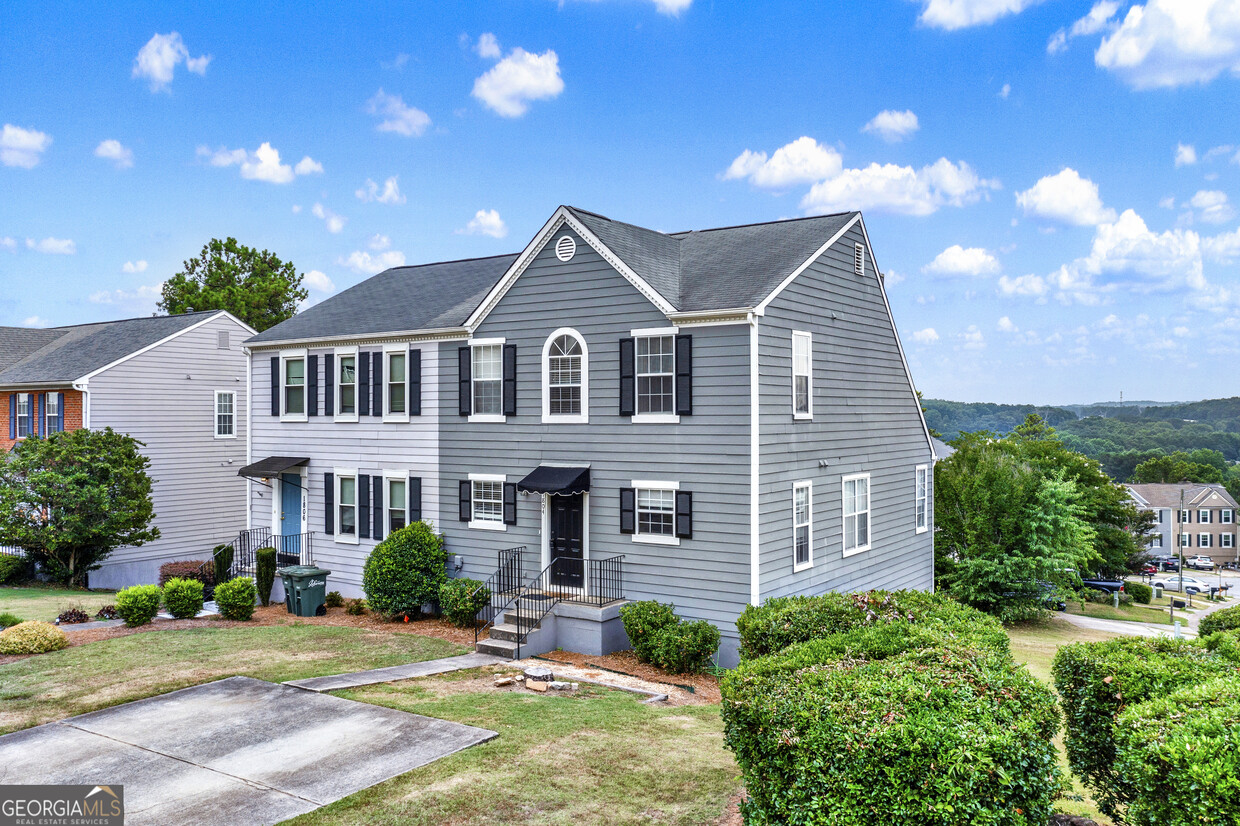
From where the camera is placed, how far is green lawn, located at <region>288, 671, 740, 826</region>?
26.1 ft

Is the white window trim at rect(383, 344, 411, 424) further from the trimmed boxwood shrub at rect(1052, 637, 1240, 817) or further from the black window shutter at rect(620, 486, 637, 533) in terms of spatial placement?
the trimmed boxwood shrub at rect(1052, 637, 1240, 817)

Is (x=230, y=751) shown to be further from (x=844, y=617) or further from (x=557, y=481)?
(x=557, y=481)

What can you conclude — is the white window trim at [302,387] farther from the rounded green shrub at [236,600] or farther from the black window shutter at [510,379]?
the black window shutter at [510,379]

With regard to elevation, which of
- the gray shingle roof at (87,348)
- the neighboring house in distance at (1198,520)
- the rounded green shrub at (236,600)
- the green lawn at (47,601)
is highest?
the gray shingle roof at (87,348)

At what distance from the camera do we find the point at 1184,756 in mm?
5746

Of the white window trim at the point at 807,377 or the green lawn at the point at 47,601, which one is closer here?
the white window trim at the point at 807,377

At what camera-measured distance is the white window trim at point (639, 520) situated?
1638 cm

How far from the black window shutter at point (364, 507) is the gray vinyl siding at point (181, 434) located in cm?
1071

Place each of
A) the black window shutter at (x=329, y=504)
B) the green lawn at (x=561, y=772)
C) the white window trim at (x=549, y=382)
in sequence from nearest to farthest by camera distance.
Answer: the green lawn at (x=561, y=772)
the white window trim at (x=549, y=382)
the black window shutter at (x=329, y=504)

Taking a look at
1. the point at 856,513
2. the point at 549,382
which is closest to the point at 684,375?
the point at 549,382

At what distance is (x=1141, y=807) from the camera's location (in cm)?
607

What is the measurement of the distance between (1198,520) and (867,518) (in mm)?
93144

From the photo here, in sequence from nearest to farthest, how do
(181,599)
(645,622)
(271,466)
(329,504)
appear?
(645,622)
(181,599)
(329,504)
(271,466)

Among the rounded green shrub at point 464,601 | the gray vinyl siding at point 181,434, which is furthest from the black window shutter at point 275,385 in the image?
the rounded green shrub at point 464,601
